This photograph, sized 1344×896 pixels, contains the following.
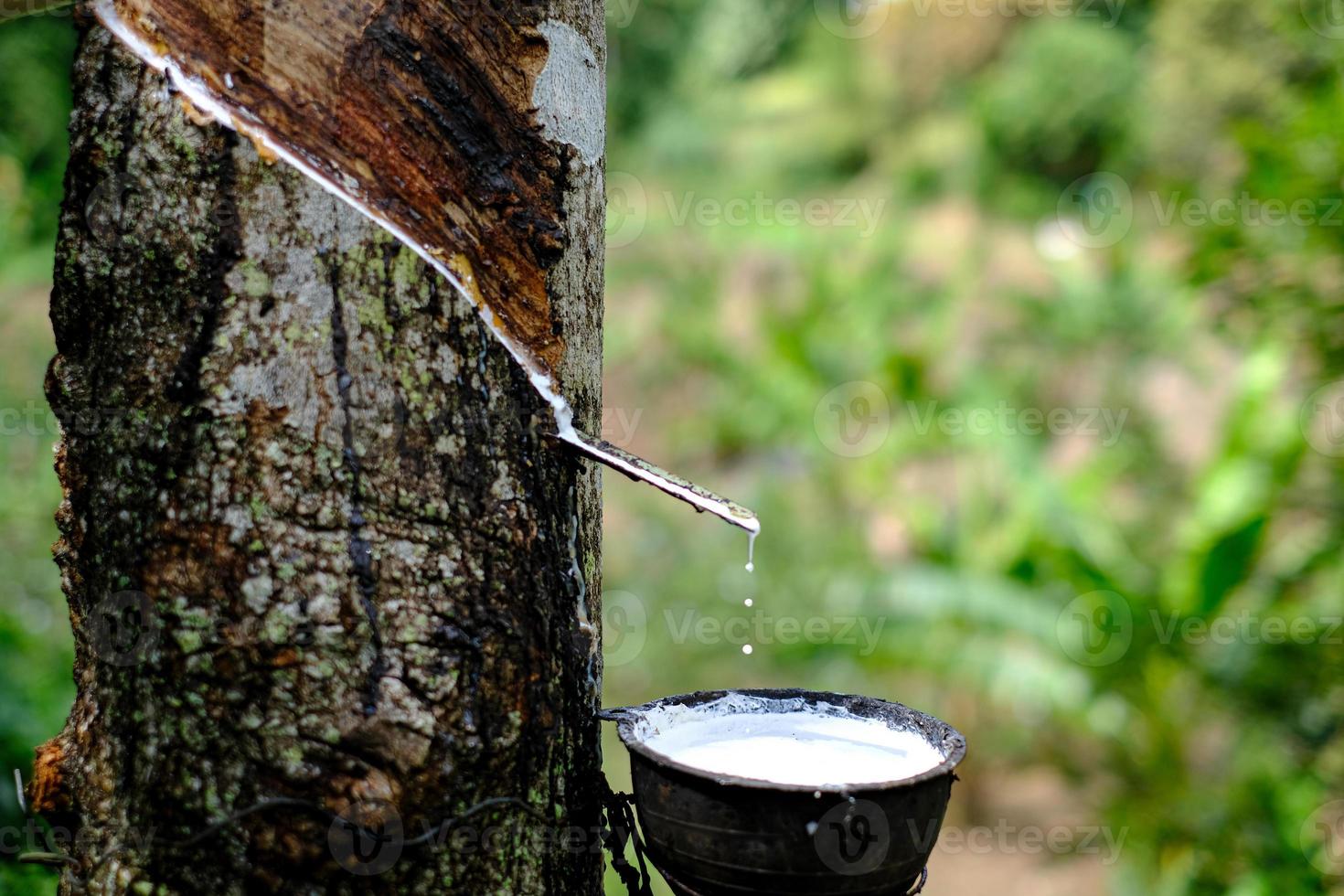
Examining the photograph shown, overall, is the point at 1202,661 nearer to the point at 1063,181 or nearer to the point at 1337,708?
the point at 1337,708

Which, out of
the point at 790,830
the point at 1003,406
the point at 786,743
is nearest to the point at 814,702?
the point at 786,743

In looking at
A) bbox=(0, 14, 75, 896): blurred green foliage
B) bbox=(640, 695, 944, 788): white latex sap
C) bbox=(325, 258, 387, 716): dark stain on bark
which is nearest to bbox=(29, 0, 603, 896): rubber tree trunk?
bbox=(325, 258, 387, 716): dark stain on bark

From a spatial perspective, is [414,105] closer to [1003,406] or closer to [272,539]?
[272,539]

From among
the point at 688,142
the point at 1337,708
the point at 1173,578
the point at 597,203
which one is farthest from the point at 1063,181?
the point at 597,203

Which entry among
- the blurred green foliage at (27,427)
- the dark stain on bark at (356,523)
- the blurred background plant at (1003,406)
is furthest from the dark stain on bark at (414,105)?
the blurred background plant at (1003,406)

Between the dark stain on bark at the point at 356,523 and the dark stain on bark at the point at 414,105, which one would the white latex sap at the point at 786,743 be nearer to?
the dark stain on bark at the point at 356,523

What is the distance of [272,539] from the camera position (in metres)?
1.27

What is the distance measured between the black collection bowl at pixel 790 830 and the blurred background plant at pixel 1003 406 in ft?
6.31

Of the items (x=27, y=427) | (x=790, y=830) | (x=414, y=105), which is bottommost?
(x=790, y=830)

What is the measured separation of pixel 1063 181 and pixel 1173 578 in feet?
23.1

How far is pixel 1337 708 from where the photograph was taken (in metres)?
3.67

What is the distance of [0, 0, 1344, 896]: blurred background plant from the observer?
3883mm

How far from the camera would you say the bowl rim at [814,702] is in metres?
1.26

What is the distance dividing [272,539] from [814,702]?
0.86m
